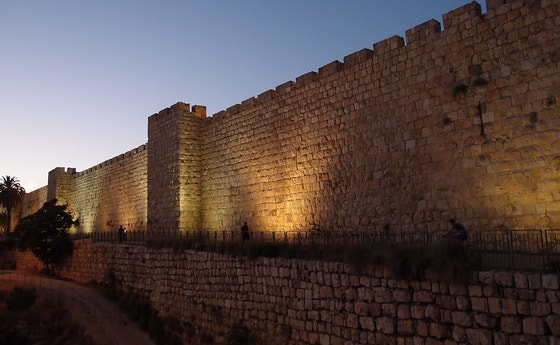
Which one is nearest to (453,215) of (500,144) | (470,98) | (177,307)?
(500,144)

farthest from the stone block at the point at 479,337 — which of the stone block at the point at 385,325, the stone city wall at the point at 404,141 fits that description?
the stone city wall at the point at 404,141

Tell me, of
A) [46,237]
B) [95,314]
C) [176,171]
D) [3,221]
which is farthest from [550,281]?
[3,221]

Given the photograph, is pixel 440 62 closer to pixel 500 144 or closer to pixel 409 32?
pixel 409 32

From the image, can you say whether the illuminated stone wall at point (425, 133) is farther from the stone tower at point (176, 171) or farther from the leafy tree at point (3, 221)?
the leafy tree at point (3, 221)

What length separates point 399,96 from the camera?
11.6 metres

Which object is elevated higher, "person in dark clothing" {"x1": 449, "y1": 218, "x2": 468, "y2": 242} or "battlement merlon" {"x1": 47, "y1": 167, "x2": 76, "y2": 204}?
"battlement merlon" {"x1": 47, "y1": 167, "x2": 76, "y2": 204}

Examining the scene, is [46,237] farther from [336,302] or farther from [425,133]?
[425,133]

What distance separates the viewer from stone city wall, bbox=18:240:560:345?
20.2ft

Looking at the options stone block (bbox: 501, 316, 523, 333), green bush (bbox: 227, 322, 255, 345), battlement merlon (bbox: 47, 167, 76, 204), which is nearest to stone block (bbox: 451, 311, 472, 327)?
stone block (bbox: 501, 316, 523, 333)

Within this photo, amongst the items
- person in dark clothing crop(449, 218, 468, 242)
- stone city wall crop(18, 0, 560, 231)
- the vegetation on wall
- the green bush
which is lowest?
the green bush

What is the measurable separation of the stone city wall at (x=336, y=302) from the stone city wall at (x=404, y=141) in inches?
117

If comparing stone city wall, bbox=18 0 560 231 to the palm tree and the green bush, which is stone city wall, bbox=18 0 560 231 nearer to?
the green bush

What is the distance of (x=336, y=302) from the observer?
8.59m

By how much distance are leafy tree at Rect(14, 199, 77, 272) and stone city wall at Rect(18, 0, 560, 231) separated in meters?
6.93
